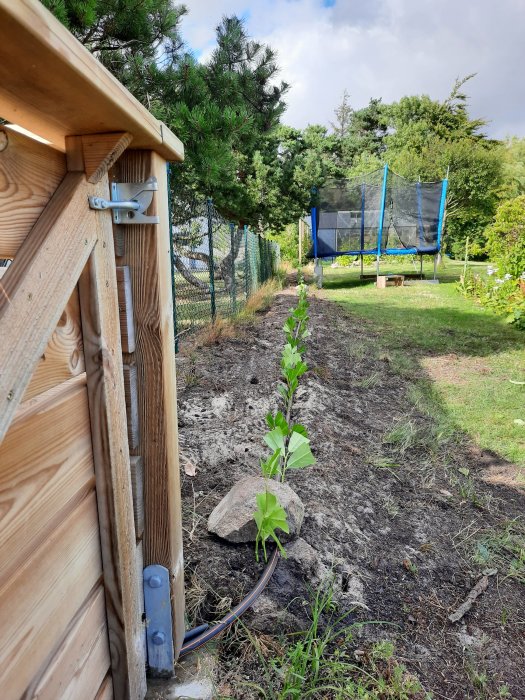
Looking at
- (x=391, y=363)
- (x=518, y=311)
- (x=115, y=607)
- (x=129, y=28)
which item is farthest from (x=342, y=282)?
(x=115, y=607)

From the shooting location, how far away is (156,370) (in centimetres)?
120

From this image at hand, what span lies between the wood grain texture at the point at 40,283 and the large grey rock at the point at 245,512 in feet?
4.08

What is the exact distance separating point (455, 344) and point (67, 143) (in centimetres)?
639

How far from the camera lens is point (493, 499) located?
9.13 ft

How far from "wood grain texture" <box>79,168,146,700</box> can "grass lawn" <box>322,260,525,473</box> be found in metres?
2.94

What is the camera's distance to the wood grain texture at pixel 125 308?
1.12m

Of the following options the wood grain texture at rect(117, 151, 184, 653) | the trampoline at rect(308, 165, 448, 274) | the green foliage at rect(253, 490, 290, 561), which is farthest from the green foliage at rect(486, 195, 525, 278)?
the wood grain texture at rect(117, 151, 184, 653)

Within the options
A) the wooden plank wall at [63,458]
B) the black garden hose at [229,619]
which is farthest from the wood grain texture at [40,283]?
the black garden hose at [229,619]

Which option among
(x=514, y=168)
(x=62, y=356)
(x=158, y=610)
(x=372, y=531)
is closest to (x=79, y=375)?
(x=62, y=356)

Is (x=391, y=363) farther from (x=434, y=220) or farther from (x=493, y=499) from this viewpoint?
(x=434, y=220)

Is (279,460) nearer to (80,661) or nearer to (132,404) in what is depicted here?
(132,404)

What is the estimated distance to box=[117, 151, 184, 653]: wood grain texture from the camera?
1.12 metres

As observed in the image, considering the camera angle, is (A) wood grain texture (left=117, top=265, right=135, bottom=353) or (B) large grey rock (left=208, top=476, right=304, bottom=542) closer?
(A) wood grain texture (left=117, top=265, right=135, bottom=353)

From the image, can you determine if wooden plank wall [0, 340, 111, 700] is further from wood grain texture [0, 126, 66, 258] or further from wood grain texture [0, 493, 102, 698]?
wood grain texture [0, 126, 66, 258]
